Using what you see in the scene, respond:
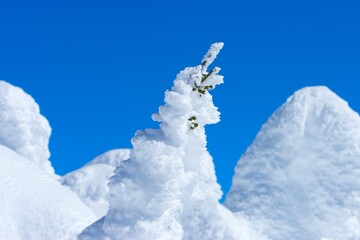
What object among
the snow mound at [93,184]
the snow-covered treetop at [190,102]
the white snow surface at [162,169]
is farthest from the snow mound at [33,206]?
the snow mound at [93,184]

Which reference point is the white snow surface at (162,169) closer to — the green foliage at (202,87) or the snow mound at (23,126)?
the green foliage at (202,87)

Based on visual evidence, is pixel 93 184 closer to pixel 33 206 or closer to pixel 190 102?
pixel 33 206

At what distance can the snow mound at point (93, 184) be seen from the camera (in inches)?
1582

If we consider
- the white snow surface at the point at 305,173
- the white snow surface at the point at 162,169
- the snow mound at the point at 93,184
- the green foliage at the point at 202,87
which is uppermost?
the snow mound at the point at 93,184

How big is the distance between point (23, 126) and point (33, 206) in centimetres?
2146

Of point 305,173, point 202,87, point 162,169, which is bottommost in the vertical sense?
point 162,169

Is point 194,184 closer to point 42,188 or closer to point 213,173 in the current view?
point 42,188

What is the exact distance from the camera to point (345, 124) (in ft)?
84.9

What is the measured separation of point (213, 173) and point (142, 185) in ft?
88.0

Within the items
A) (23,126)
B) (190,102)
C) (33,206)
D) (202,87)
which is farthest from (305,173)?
(23,126)

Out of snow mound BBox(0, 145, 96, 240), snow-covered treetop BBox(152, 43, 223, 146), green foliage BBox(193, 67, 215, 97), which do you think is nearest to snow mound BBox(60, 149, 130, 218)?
snow mound BBox(0, 145, 96, 240)

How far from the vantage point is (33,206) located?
601 inches

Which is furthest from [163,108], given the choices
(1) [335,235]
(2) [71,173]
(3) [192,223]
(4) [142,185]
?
(2) [71,173]

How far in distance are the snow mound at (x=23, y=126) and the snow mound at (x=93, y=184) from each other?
2.78 m
